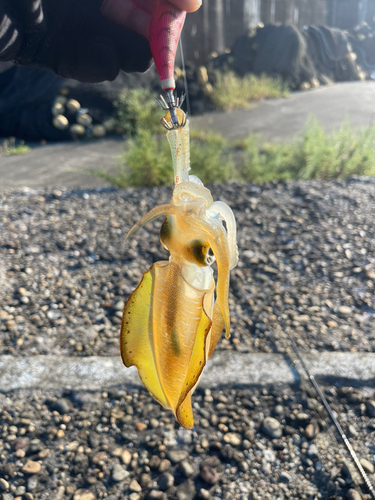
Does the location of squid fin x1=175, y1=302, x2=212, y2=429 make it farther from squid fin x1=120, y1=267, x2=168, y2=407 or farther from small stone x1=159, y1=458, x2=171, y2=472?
small stone x1=159, y1=458, x2=171, y2=472

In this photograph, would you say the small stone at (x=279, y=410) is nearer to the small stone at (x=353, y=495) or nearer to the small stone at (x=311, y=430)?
the small stone at (x=311, y=430)

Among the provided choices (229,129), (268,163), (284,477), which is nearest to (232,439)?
(284,477)

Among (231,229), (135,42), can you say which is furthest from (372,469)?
(135,42)

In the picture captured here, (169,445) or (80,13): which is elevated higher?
(80,13)

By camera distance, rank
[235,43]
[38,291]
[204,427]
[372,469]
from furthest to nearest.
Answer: [235,43] < [38,291] < [204,427] < [372,469]

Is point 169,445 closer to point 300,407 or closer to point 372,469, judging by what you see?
point 300,407

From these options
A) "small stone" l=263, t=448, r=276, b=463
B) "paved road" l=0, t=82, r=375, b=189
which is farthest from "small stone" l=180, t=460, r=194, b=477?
"paved road" l=0, t=82, r=375, b=189

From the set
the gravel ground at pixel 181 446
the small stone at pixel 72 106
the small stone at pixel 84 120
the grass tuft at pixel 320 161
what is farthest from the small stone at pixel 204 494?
the small stone at pixel 72 106
